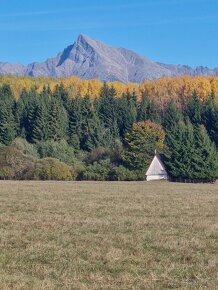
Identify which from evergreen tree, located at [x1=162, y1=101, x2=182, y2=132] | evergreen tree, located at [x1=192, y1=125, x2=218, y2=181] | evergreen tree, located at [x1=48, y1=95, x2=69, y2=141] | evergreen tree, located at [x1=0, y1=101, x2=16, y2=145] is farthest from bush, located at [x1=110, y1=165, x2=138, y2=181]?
evergreen tree, located at [x1=162, y1=101, x2=182, y2=132]

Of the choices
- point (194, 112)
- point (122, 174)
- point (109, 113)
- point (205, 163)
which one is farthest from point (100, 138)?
point (205, 163)

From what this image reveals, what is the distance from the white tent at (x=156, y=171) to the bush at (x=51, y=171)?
12038 millimetres

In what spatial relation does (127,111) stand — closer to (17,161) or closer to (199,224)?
(17,161)

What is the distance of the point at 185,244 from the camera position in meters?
14.0

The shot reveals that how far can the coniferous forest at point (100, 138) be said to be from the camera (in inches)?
3036

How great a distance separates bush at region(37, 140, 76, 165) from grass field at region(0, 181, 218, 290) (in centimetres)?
6470

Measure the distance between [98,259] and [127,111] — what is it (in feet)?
336

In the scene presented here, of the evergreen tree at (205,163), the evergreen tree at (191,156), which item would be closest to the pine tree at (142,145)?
the evergreen tree at (191,156)

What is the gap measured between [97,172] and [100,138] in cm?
2207

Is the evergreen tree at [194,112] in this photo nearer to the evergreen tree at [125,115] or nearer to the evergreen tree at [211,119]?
the evergreen tree at [211,119]

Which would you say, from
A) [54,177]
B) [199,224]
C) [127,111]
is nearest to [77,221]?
[199,224]

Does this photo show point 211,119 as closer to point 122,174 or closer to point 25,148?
point 122,174

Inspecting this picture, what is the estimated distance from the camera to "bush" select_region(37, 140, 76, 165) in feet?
285

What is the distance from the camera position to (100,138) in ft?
330
